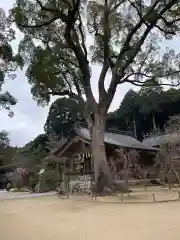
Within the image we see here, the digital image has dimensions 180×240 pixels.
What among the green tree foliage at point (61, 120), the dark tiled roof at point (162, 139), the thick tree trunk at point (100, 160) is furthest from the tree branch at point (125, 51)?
the green tree foliage at point (61, 120)

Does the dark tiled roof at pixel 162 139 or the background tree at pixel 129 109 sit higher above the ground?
the background tree at pixel 129 109

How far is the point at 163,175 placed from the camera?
15102 mm

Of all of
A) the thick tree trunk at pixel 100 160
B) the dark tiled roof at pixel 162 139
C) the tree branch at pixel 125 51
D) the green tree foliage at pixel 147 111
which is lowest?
the thick tree trunk at pixel 100 160

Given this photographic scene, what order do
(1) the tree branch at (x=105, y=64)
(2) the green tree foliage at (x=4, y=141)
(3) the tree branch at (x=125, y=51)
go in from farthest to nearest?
(2) the green tree foliage at (x=4, y=141) < (1) the tree branch at (x=105, y=64) < (3) the tree branch at (x=125, y=51)

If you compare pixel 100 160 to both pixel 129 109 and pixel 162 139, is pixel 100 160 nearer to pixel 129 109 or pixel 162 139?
pixel 162 139

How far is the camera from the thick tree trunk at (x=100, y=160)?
1296 cm

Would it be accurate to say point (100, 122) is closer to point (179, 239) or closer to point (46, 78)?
point (46, 78)

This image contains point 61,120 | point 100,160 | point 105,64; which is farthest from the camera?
point 61,120

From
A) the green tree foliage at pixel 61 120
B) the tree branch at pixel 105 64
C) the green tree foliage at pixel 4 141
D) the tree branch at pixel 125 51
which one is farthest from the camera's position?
the green tree foliage at pixel 61 120

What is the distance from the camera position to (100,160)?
13.4 m

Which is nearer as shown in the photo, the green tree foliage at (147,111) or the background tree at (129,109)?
the green tree foliage at (147,111)

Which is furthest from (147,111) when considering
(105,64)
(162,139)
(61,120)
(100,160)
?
(100,160)

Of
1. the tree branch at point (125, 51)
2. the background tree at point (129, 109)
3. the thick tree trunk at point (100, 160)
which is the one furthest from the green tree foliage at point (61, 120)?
the thick tree trunk at point (100, 160)

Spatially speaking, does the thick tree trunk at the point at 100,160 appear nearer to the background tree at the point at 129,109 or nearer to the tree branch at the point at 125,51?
the tree branch at the point at 125,51
